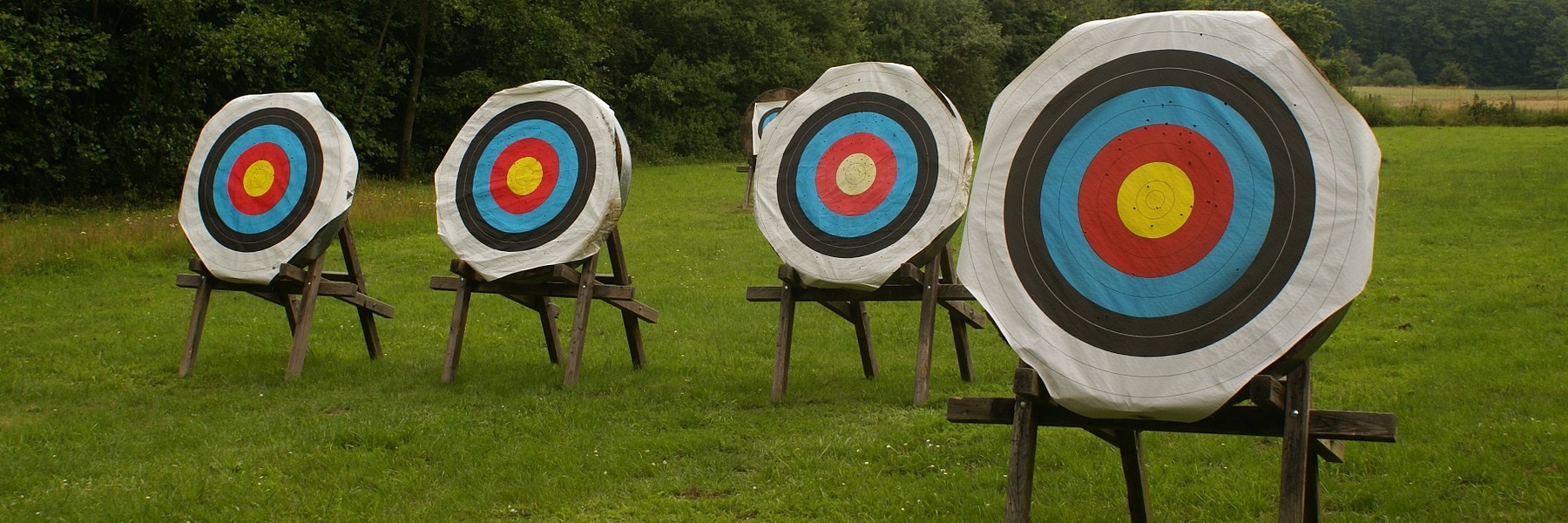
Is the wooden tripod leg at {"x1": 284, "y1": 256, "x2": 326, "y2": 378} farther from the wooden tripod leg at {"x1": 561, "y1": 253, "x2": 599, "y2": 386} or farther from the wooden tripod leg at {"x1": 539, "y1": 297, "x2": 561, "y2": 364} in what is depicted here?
the wooden tripod leg at {"x1": 561, "y1": 253, "x2": 599, "y2": 386}

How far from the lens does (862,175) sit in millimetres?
7363

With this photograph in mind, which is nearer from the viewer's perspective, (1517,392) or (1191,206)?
(1191,206)

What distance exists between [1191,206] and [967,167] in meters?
3.26

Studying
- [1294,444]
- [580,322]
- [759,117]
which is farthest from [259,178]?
[759,117]

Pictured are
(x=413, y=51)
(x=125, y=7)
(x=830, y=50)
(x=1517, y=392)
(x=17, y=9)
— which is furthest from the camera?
(x=830, y=50)

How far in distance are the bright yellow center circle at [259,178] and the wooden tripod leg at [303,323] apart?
69 centimetres

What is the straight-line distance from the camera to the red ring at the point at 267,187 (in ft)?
27.0

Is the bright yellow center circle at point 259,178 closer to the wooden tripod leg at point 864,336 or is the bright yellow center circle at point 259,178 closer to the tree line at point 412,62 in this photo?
the wooden tripod leg at point 864,336

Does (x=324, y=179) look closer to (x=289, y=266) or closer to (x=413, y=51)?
(x=289, y=266)

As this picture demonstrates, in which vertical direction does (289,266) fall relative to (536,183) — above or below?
below

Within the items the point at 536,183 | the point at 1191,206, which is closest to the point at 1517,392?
the point at 1191,206

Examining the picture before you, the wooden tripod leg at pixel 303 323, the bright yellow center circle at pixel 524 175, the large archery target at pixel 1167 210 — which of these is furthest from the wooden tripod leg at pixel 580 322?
the large archery target at pixel 1167 210

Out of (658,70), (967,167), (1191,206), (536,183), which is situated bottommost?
(658,70)

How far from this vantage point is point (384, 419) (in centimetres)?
672
